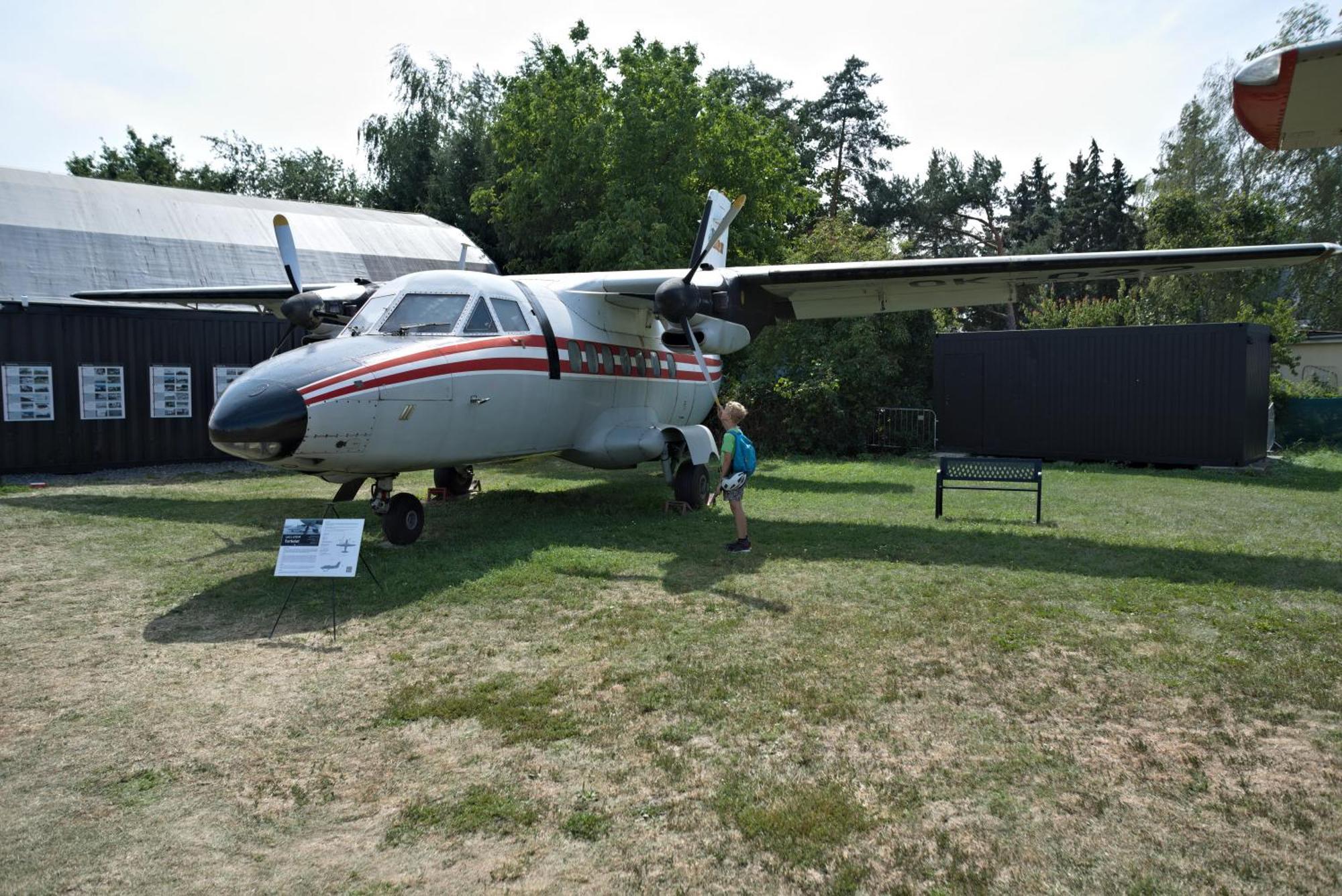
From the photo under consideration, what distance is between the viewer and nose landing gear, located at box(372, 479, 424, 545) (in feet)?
31.6

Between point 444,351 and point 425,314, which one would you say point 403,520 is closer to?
point 444,351

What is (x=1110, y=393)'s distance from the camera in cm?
1942

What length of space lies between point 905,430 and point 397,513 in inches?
641

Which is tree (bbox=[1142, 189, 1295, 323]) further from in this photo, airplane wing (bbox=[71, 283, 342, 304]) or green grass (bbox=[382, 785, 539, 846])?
green grass (bbox=[382, 785, 539, 846])

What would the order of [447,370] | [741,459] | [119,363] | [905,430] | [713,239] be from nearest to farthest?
[447,370] → [741,459] → [713,239] → [119,363] → [905,430]

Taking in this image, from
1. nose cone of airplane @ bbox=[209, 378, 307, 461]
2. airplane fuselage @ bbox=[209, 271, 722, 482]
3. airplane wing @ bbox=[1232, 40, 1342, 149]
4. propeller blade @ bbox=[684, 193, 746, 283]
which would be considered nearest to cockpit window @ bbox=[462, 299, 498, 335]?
airplane fuselage @ bbox=[209, 271, 722, 482]

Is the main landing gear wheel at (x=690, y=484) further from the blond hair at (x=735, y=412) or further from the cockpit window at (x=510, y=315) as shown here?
the cockpit window at (x=510, y=315)

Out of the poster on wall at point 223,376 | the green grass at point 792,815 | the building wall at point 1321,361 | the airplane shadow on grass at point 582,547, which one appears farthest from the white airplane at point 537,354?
the building wall at point 1321,361

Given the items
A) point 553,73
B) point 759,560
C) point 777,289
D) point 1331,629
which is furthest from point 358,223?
point 1331,629

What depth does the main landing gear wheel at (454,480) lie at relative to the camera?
13.6 metres

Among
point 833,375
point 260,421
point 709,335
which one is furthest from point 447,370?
point 833,375

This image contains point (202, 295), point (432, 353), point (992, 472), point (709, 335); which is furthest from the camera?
point (202, 295)

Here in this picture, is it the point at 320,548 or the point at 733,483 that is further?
the point at 733,483

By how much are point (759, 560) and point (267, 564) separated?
5001 mm
